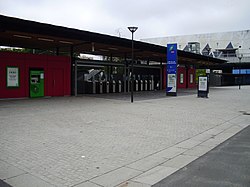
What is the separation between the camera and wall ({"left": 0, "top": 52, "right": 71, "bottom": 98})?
16.9 meters

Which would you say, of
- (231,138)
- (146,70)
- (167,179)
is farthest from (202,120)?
(146,70)

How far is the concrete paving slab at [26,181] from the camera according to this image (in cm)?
416

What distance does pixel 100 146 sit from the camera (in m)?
6.49

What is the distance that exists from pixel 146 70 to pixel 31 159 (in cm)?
2811

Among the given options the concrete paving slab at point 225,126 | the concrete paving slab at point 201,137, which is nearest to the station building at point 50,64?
A: the concrete paving slab at point 225,126

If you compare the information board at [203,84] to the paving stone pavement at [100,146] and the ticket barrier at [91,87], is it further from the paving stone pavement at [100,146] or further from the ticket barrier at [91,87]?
the paving stone pavement at [100,146]

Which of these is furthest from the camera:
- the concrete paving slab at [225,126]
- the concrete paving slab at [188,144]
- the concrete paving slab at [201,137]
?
the concrete paving slab at [225,126]

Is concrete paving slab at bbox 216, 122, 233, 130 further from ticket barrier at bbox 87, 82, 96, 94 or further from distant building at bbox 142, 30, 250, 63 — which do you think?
distant building at bbox 142, 30, 250, 63

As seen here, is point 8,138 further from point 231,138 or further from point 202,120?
point 202,120

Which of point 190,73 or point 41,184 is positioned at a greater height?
point 190,73

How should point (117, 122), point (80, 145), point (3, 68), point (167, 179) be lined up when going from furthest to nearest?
point (3, 68) → point (117, 122) → point (80, 145) → point (167, 179)

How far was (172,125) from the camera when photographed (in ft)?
31.2

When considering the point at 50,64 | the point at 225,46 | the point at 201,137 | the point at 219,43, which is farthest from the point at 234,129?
the point at 219,43

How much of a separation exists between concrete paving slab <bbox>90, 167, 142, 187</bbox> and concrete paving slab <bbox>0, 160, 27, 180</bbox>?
130cm
